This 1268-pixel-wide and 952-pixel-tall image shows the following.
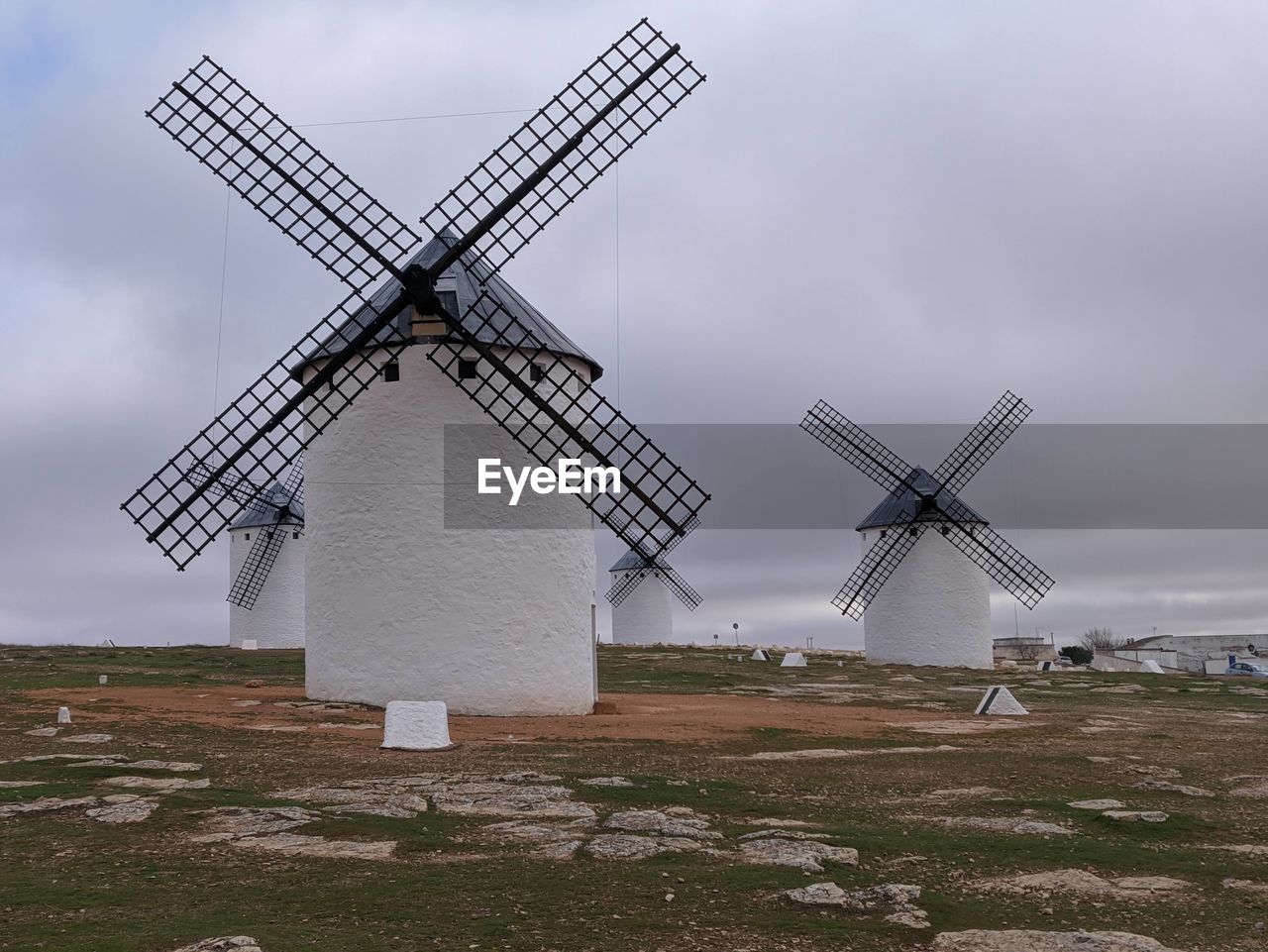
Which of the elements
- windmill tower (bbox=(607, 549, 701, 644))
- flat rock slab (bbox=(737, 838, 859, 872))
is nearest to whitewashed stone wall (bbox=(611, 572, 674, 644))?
windmill tower (bbox=(607, 549, 701, 644))

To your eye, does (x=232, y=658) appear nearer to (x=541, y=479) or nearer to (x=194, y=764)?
(x=541, y=479)

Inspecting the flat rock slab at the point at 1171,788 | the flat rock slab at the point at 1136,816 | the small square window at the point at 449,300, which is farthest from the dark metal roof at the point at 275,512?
the flat rock slab at the point at 1136,816

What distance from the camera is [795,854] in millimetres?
8742

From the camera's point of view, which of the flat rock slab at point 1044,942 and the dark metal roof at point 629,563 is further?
the dark metal roof at point 629,563

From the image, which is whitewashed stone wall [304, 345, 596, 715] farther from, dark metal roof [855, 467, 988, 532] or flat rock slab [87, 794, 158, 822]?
dark metal roof [855, 467, 988, 532]

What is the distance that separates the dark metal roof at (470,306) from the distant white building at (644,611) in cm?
3849

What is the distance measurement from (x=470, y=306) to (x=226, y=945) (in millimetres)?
14595

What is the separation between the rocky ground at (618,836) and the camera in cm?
699

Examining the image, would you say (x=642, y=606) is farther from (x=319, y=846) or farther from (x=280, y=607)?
(x=319, y=846)

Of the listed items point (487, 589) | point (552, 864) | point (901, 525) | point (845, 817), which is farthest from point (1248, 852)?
point (901, 525)

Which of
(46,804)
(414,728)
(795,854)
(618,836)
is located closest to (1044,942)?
(795,854)

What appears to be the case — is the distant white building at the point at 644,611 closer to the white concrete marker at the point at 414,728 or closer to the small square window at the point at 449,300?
the small square window at the point at 449,300

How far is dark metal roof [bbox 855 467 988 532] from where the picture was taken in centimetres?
3844

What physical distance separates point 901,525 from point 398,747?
88.6 feet
